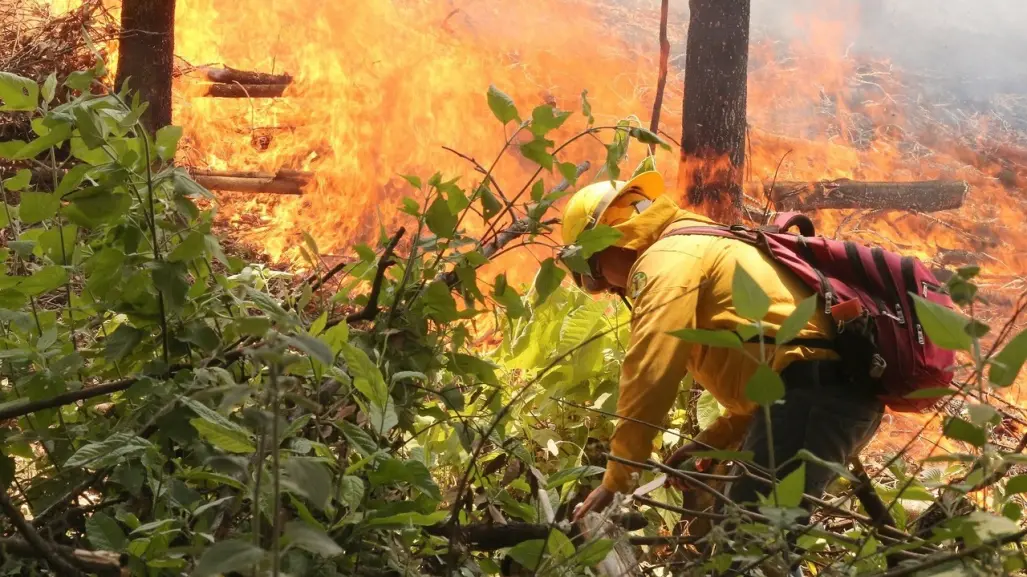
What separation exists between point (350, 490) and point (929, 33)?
9.85m

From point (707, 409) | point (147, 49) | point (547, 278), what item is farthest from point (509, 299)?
point (147, 49)

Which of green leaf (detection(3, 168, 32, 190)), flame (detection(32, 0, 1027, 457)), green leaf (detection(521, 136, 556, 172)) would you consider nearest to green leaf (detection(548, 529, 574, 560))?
green leaf (detection(521, 136, 556, 172))

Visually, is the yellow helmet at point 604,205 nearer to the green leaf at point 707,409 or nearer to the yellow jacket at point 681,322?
the yellow jacket at point 681,322

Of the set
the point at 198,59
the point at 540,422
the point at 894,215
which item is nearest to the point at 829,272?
the point at 540,422

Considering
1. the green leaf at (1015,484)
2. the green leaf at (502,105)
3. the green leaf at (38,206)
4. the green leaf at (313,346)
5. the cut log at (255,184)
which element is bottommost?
the cut log at (255,184)

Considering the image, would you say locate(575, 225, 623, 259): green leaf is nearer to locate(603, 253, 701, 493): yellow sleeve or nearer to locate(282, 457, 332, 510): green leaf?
locate(282, 457, 332, 510): green leaf

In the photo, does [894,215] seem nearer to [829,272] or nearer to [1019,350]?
[829,272]

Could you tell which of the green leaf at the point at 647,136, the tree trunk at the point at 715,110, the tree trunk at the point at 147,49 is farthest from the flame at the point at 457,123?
the green leaf at the point at 647,136

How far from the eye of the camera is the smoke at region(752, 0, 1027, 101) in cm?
871

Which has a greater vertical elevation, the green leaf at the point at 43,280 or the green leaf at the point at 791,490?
the green leaf at the point at 791,490

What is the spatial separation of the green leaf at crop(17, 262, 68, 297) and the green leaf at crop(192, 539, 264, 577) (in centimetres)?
70

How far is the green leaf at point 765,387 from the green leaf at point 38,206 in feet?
3.04

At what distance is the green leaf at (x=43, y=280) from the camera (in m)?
1.18

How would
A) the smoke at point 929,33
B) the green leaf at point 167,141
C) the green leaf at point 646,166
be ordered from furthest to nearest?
the smoke at point 929,33
the green leaf at point 646,166
the green leaf at point 167,141
